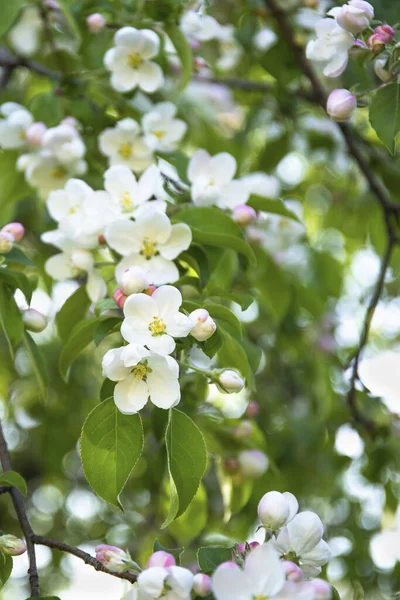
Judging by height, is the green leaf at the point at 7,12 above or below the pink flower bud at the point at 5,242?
above

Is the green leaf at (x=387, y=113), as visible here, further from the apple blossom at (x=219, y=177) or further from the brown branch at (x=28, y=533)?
the brown branch at (x=28, y=533)

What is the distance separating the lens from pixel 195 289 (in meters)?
1.54

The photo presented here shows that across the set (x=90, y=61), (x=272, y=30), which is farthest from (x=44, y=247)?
(x=272, y=30)

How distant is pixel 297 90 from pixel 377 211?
0.51 m

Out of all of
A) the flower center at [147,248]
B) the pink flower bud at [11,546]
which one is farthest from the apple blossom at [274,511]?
the flower center at [147,248]

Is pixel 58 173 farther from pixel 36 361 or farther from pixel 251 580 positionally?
pixel 251 580

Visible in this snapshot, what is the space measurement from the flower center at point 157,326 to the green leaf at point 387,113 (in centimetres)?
49

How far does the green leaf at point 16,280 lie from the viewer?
1.41 m

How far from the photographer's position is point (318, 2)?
2.25 meters

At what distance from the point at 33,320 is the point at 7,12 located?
2.06ft

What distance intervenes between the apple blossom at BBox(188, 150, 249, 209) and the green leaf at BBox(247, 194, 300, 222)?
0.06 meters

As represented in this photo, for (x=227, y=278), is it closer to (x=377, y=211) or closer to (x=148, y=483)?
(x=148, y=483)

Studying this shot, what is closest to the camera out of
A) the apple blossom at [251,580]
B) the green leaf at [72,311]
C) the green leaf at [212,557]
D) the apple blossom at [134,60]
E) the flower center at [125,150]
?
the apple blossom at [251,580]

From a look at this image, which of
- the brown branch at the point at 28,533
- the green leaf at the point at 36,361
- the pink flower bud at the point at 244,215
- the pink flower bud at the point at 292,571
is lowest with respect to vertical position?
the green leaf at the point at 36,361
